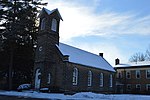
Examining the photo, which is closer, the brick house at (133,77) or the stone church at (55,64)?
the stone church at (55,64)

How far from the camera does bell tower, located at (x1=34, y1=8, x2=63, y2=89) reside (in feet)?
128

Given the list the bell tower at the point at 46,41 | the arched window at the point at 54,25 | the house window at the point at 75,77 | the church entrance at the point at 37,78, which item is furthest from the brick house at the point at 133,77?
the arched window at the point at 54,25

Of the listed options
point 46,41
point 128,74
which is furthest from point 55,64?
point 128,74

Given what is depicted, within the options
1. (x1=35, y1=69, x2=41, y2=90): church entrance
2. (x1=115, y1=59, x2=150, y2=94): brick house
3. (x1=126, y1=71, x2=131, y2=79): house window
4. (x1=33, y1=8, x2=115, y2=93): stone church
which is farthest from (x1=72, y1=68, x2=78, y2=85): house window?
(x1=126, y1=71, x2=131, y2=79): house window

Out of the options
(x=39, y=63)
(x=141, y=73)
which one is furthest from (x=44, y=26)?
(x=141, y=73)

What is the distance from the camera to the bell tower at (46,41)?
3912cm

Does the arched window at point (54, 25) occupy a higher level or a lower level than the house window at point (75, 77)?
higher

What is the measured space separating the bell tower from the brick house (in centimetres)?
2501

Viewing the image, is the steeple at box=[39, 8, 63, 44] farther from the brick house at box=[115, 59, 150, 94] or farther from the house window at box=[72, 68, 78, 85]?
the brick house at box=[115, 59, 150, 94]

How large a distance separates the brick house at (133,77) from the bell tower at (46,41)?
25.0 metres

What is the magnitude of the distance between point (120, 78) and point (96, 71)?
19.3m

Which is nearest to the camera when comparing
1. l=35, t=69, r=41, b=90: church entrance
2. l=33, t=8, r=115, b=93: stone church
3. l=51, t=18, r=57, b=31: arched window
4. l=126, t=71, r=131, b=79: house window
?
l=33, t=8, r=115, b=93: stone church

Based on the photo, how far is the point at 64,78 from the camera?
37625mm

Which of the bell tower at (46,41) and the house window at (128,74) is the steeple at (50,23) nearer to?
the bell tower at (46,41)
